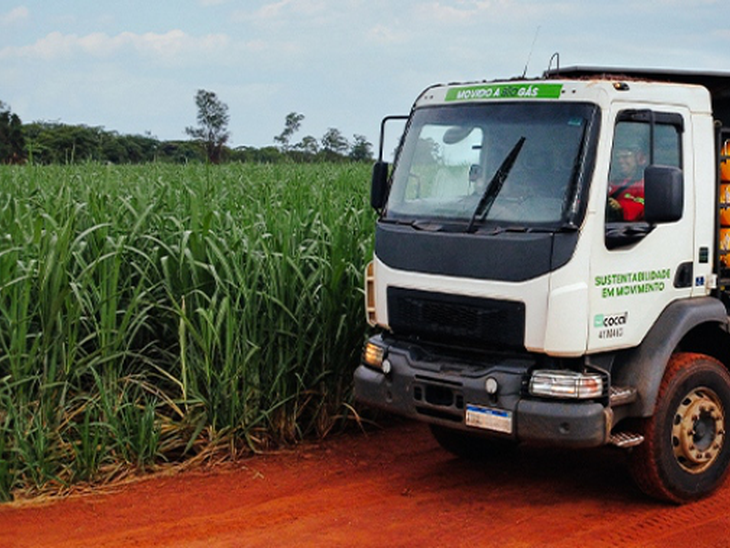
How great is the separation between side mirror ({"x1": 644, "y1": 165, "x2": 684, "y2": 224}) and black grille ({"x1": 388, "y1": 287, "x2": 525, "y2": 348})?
2.69 ft

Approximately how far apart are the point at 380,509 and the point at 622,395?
145 centimetres

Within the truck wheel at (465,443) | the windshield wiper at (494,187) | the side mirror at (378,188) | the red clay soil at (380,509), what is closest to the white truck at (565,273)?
the windshield wiper at (494,187)

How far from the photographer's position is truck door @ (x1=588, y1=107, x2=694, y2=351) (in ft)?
17.2

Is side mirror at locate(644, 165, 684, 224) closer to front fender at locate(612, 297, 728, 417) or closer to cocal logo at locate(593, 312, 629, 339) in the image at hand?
cocal logo at locate(593, 312, 629, 339)

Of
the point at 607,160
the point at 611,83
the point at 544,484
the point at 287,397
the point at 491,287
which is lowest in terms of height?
the point at 544,484

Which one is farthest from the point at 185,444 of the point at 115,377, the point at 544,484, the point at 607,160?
the point at 607,160

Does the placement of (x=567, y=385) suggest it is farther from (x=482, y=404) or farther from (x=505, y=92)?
(x=505, y=92)

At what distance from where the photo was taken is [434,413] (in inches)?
218

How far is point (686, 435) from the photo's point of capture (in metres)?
5.58

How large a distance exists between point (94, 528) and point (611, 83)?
354 cm

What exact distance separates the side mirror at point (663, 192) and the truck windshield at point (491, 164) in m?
0.36

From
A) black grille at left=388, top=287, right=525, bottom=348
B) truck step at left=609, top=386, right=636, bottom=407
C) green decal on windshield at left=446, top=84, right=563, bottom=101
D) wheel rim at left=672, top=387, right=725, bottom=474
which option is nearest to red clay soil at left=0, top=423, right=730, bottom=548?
wheel rim at left=672, top=387, right=725, bottom=474

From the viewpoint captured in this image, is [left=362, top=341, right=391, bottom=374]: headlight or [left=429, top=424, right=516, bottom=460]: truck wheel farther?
[left=429, top=424, right=516, bottom=460]: truck wheel

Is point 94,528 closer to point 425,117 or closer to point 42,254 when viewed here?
point 42,254
